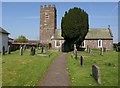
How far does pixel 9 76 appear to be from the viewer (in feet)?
50.5

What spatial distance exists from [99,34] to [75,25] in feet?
54.8

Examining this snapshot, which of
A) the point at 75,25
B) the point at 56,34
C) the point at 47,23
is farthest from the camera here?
the point at 47,23

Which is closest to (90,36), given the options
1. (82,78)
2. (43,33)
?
(43,33)

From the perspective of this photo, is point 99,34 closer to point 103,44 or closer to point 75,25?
point 103,44

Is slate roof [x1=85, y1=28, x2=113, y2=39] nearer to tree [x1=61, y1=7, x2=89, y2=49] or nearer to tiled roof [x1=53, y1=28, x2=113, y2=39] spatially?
tiled roof [x1=53, y1=28, x2=113, y2=39]

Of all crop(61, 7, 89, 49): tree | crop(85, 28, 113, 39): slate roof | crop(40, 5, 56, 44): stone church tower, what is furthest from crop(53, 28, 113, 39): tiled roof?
crop(61, 7, 89, 49): tree

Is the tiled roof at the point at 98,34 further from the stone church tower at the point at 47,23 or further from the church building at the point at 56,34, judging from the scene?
the stone church tower at the point at 47,23

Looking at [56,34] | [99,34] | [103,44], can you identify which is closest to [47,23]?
[56,34]

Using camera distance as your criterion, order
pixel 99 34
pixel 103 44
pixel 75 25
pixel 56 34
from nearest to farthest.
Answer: pixel 75 25, pixel 103 44, pixel 99 34, pixel 56 34

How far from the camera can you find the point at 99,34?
64.5 m

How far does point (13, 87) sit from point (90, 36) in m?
53.0

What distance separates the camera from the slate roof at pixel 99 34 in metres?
63.4

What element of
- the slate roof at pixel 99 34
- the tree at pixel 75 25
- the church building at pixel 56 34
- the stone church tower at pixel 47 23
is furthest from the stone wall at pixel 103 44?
the tree at pixel 75 25

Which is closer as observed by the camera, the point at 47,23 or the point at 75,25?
the point at 75,25
